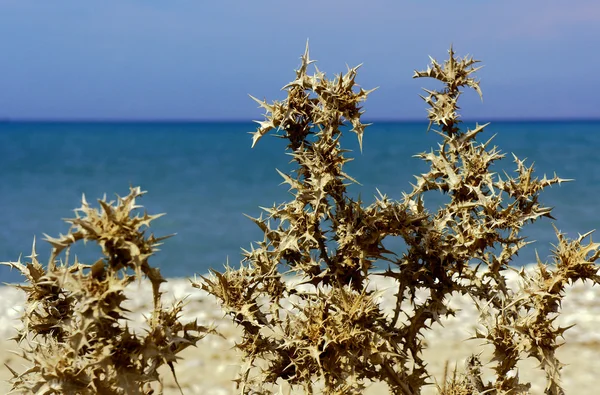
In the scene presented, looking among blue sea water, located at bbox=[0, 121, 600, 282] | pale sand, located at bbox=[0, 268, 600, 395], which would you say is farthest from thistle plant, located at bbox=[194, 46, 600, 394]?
pale sand, located at bbox=[0, 268, 600, 395]

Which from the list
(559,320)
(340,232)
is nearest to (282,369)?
(340,232)

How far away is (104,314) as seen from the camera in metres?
1.83

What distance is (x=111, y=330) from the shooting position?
198 centimetres

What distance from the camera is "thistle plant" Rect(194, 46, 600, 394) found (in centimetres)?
233

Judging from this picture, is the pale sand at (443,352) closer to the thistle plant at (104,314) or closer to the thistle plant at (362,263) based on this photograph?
the thistle plant at (362,263)

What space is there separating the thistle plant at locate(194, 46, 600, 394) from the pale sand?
119 inches

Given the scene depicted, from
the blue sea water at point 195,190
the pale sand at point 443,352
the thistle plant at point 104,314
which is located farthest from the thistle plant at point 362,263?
the pale sand at point 443,352

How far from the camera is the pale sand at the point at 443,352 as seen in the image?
7145mm

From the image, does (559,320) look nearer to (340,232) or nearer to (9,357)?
(9,357)

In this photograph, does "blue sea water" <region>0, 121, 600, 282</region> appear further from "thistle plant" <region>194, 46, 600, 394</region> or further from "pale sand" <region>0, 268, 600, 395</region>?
"thistle plant" <region>194, 46, 600, 394</region>

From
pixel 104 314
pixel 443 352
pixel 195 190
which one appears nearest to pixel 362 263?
pixel 104 314

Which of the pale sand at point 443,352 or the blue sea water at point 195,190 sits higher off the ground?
the blue sea water at point 195,190

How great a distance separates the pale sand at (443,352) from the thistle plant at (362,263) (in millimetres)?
3014

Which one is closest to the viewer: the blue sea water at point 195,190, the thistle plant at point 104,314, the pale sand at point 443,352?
the thistle plant at point 104,314
